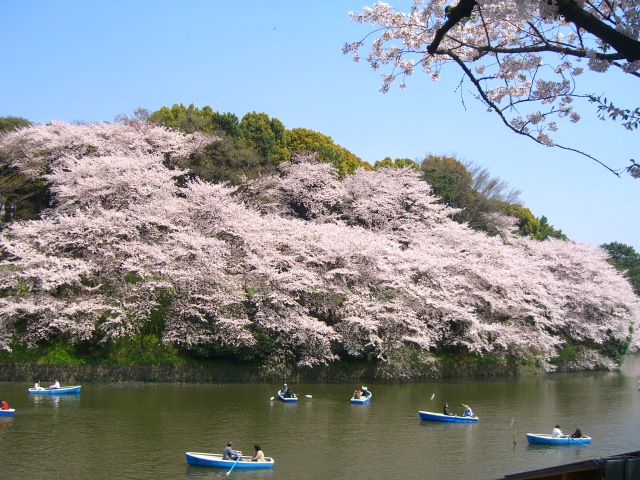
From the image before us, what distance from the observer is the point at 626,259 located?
7575 cm

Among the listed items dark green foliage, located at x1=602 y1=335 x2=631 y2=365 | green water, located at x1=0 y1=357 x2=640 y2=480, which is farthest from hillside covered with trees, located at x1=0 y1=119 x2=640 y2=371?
green water, located at x1=0 y1=357 x2=640 y2=480

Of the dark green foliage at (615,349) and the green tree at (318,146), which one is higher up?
the green tree at (318,146)

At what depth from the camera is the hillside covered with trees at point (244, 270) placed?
2738 centimetres

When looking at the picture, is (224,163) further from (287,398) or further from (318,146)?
(287,398)

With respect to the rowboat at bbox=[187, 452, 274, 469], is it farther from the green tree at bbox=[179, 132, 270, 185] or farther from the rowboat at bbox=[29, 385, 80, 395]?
the green tree at bbox=[179, 132, 270, 185]

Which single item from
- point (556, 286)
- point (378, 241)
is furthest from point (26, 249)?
point (556, 286)

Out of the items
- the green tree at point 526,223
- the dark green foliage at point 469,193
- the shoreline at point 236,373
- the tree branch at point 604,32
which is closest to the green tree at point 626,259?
the green tree at point 526,223

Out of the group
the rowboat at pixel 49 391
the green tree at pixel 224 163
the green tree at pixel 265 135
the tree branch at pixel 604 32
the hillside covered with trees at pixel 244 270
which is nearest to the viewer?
the tree branch at pixel 604 32

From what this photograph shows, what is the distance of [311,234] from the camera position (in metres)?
32.1

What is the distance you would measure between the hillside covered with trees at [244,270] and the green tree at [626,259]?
1308 inches

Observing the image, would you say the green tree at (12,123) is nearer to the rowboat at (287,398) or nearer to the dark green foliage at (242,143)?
the dark green foliage at (242,143)

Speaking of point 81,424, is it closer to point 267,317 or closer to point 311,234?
point 267,317

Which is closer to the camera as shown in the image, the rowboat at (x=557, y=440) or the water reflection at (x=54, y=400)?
the rowboat at (x=557, y=440)

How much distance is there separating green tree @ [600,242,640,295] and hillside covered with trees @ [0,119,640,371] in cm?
3322
